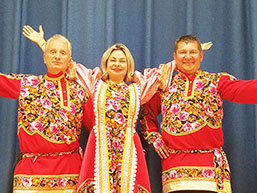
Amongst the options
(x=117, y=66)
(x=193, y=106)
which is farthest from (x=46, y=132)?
(x=193, y=106)

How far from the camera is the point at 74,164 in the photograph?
2.35 m

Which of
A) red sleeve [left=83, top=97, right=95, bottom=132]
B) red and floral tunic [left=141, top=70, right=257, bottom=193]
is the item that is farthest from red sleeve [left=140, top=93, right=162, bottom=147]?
red sleeve [left=83, top=97, right=95, bottom=132]

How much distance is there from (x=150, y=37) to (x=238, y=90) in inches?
37.4

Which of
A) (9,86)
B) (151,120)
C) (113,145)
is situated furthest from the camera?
(151,120)

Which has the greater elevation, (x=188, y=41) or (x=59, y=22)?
(x=59, y=22)

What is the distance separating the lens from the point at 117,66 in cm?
245

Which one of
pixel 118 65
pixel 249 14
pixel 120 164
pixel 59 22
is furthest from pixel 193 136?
pixel 59 22

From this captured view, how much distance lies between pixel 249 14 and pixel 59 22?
1487mm

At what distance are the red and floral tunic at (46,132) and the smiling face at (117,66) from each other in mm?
263

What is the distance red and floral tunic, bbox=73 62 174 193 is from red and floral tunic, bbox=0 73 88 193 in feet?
0.39

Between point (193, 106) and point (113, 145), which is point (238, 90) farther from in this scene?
point (113, 145)

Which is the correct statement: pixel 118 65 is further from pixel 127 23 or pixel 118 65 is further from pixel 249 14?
pixel 249 14

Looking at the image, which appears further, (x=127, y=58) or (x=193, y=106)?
(x=127, y=58)

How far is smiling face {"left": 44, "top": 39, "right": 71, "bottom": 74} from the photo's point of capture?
2.43 m
